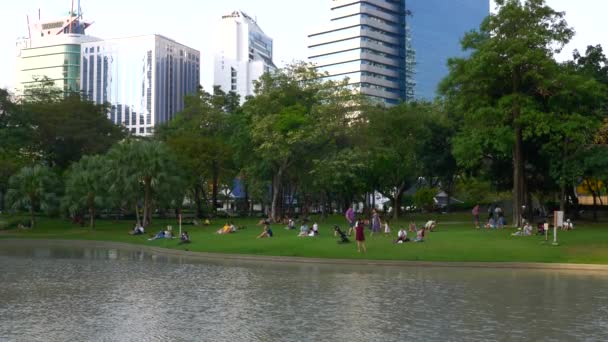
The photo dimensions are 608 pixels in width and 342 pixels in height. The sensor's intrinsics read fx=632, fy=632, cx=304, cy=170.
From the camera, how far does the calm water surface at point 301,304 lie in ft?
42.9

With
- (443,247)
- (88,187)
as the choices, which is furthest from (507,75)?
(88,187)

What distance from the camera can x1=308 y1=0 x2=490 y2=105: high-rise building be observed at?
549ft

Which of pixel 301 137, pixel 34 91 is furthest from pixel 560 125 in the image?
pixel 34 91

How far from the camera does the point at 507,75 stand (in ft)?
153

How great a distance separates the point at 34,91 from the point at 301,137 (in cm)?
4645

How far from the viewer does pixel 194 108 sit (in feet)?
296

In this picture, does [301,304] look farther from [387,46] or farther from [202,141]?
[387,46]

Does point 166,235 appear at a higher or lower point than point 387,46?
lower

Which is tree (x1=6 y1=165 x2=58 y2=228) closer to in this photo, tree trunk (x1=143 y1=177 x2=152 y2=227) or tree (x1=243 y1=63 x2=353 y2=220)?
tree trunk (x1=143 y1=177 x2=152 y2=227)

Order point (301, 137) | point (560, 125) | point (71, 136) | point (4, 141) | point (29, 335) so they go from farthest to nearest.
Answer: point (71, 136) → point (4, 141) → point (301, 137) → point (560, 125) → point (29, 335)

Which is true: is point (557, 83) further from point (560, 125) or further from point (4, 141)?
point (4, 141)

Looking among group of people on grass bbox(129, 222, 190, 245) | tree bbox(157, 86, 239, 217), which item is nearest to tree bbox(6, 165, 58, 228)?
tree bbox(157, 86, 239, 217)

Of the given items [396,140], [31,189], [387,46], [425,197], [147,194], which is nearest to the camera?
[147,194]

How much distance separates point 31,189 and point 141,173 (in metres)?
13.9
